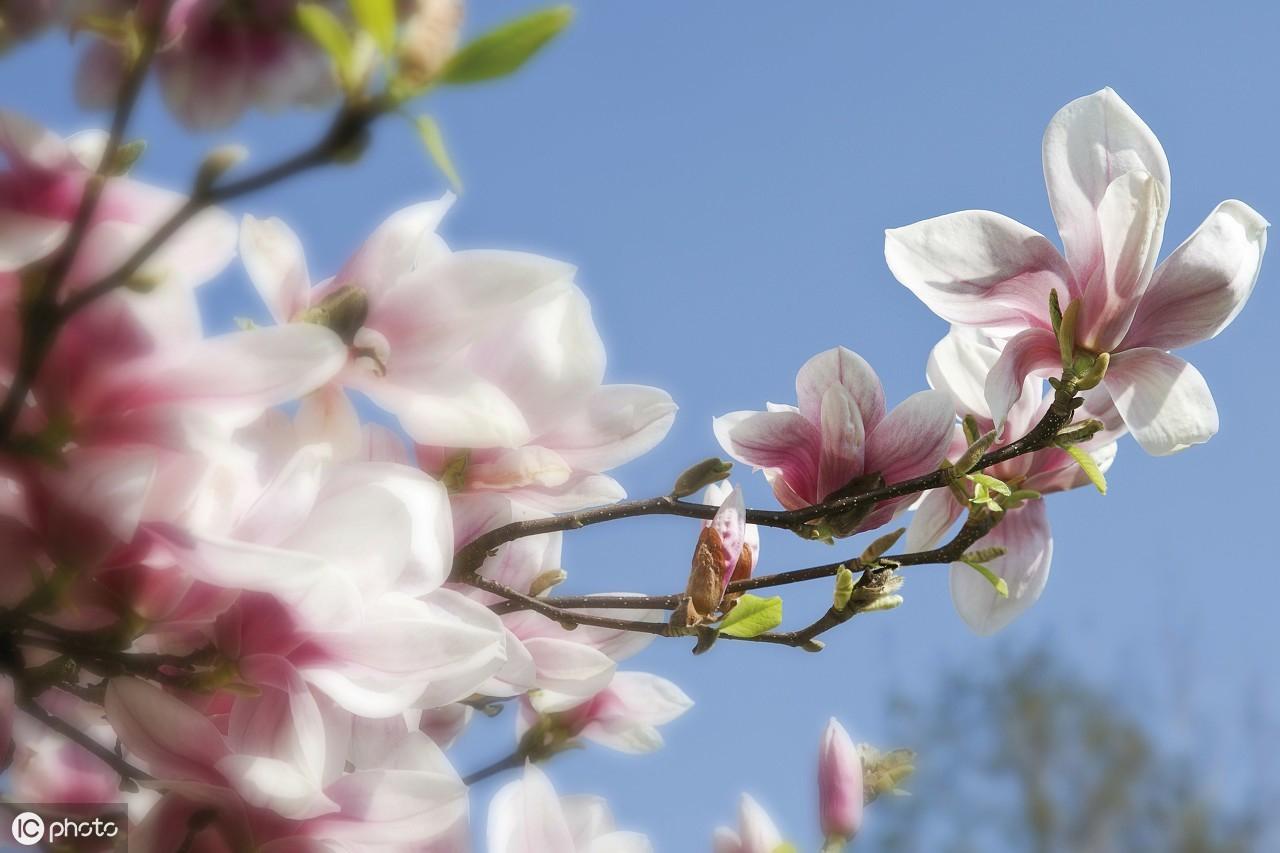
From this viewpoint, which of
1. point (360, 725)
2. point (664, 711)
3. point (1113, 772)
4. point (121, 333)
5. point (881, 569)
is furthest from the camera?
point (1113, 772)

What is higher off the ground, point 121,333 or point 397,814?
point 121,333

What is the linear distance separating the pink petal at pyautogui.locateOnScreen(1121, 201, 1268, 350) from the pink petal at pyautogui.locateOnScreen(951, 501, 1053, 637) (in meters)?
0.12

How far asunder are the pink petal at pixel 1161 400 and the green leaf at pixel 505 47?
1.00 feet

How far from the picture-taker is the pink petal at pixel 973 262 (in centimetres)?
51

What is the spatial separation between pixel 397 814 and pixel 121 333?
16 centimetres

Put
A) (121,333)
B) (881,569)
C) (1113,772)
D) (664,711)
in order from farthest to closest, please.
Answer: (1113,772)
(664,711)
(881,569)
(121,333)

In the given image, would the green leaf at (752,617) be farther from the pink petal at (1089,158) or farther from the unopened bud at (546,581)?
the pink petal at (1089,158)

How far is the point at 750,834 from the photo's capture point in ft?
2.22

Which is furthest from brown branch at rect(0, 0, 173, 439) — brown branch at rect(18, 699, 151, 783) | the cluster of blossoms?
brown branch at rect(18, 699, 151, 783)

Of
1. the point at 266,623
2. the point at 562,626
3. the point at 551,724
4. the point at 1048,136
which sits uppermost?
the point at 1048,136

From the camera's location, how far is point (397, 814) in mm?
377

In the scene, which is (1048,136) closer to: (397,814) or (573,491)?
(573,491)

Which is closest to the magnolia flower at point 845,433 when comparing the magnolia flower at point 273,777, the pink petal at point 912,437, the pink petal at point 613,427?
the pink petal at point 912,437

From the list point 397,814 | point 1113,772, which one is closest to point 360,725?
point 397,814
